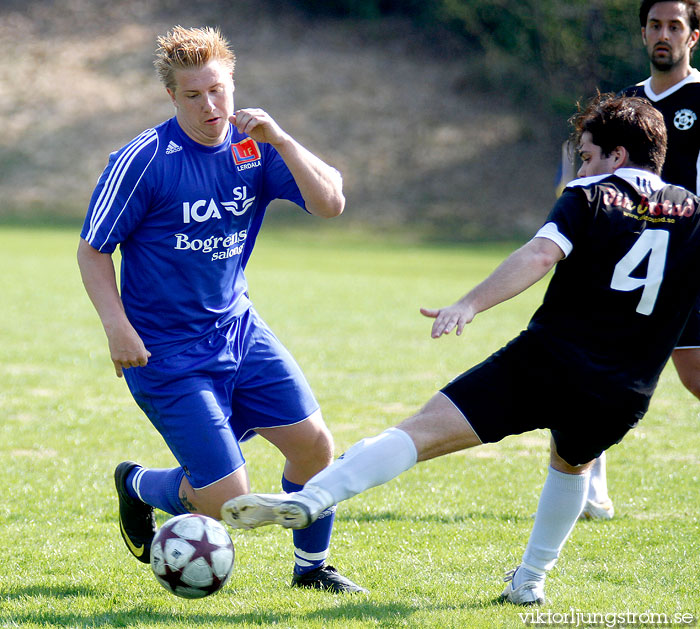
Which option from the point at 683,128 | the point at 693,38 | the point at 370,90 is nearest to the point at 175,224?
the point at 683,128

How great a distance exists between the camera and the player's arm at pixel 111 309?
12.7ft

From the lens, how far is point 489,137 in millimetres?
36281

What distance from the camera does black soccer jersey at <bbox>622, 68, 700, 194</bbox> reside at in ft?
17.0

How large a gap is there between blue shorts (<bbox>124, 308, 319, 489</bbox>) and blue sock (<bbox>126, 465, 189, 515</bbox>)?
0.72 feet

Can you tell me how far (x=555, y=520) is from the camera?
3912 millimetres

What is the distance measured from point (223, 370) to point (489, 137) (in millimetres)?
33541

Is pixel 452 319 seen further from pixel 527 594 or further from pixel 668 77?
pixel 668 77

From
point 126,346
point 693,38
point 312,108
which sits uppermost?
point 693,38

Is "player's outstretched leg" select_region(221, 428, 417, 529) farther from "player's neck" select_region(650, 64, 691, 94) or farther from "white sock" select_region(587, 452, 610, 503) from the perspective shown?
"player's neck" select_region(650, 64, 691, 94)

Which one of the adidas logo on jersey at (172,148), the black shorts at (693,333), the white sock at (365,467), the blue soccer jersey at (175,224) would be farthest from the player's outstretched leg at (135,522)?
the black shorts at (693,333)

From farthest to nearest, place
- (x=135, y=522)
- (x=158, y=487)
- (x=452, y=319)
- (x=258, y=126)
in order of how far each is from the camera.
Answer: (x=135, y=522) → (x=158, y=487) → (x=258, y=126) → (x=452, y=319)

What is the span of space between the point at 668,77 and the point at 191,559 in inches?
147

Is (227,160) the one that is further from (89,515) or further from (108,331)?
(89,515)

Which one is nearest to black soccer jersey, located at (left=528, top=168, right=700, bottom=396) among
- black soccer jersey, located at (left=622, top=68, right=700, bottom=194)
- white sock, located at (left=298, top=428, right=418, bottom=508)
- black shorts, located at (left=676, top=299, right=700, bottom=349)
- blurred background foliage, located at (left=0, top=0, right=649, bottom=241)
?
white sock, located at (left=298, top=428, right=418, bottom=508)
